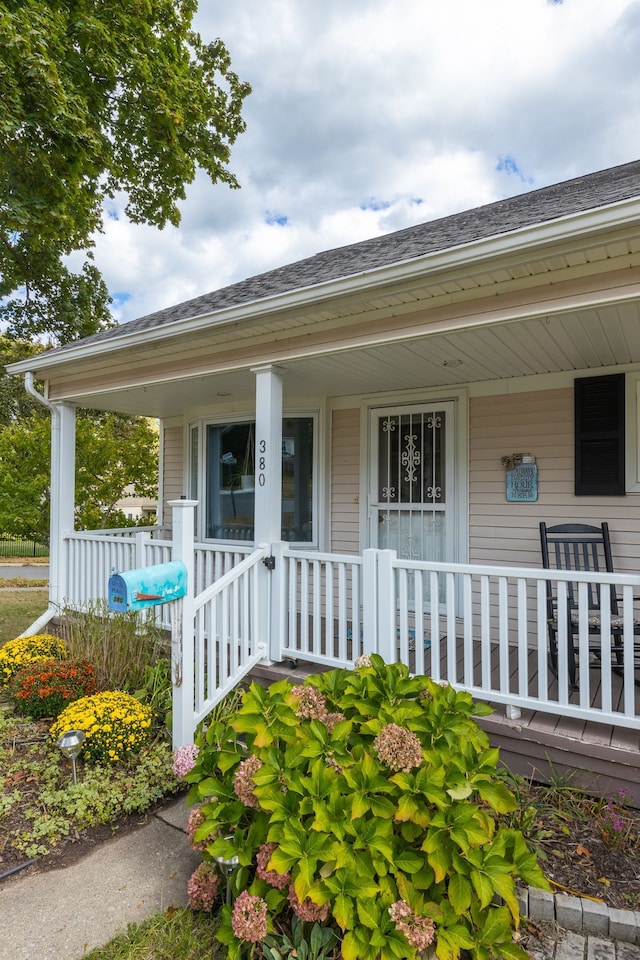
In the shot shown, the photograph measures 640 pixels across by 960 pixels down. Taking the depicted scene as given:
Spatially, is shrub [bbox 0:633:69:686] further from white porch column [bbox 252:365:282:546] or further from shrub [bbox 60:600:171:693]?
white porch column [bbox 252:365:282:546]

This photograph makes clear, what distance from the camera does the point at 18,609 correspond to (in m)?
7.75

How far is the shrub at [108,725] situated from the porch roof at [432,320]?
8.34 ft

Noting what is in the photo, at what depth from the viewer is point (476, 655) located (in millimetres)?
3996

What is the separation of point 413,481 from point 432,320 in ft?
6.55

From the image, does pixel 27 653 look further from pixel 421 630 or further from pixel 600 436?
pixel 600 436

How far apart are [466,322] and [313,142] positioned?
8384 millimetres

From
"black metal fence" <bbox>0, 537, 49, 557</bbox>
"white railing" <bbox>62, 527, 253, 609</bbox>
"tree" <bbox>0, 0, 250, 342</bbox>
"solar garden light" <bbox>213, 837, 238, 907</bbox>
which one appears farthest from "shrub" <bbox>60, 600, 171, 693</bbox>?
"black metal fence" <bbox>0, 537, 49, 557</bbox>

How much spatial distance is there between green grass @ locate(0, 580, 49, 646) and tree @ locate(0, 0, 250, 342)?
4702mm

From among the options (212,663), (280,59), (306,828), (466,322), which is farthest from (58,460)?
(280,59)

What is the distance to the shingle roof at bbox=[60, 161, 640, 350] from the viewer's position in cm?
303

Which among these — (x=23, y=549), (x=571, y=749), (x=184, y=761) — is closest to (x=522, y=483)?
(x=571, y=749)

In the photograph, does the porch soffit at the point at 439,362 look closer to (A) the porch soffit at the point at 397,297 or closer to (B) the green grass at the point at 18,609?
(A) the porch soffit at the point at 397,297

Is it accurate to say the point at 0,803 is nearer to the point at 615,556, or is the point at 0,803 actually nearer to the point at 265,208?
the point at 615,556

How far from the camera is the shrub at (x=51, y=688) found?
3582mm
